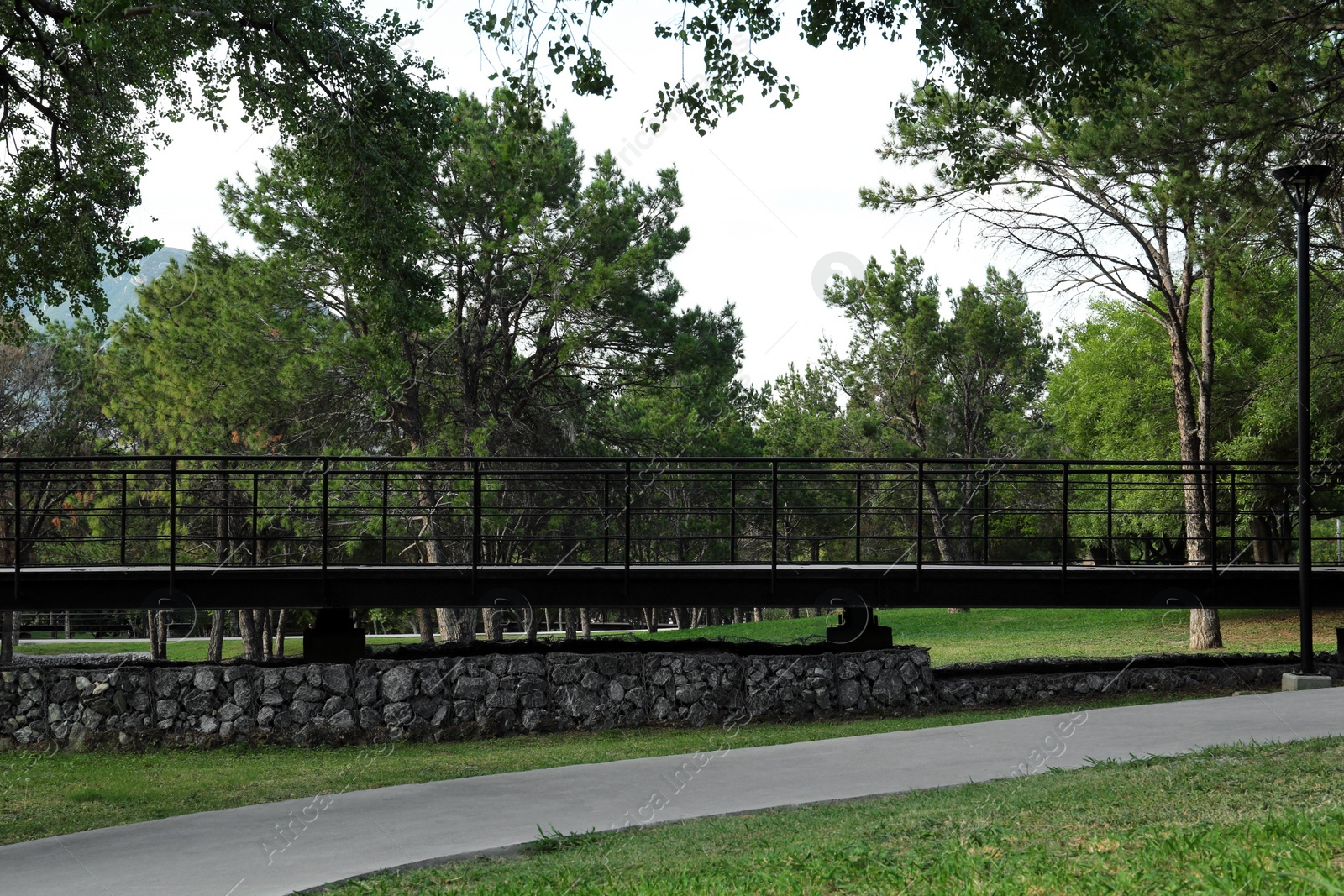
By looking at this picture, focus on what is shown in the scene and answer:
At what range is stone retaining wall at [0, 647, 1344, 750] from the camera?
37.8 ft

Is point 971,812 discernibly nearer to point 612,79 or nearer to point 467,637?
point 612,79

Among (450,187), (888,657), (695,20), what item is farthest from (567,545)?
(695,20)

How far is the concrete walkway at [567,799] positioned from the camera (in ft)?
20.3

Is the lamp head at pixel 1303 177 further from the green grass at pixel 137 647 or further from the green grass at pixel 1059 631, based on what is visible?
the green grass at pixel 137 647

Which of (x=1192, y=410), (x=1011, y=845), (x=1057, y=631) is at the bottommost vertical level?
(x=1057, y=631)

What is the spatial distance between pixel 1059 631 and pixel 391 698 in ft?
51.6

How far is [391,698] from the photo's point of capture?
11680 millimetres

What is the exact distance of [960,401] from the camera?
37000 millimetres

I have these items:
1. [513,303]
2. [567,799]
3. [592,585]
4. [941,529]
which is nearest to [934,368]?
[941,529]

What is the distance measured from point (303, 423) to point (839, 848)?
19502 mm

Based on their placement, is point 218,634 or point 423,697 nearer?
point 423,697

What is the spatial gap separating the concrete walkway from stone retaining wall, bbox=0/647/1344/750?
1.48 metres

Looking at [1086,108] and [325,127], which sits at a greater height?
[1086,108]

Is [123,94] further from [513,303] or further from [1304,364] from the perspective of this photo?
[1304,364]
